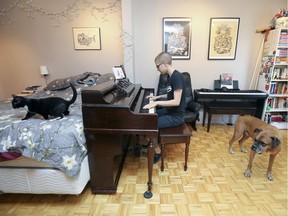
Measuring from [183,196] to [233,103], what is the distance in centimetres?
Answer: 211

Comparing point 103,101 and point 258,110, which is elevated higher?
point 103,101

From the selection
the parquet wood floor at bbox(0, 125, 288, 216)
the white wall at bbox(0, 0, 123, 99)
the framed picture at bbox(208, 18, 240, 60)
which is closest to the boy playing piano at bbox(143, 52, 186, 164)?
the parquet wood floor at bbox(0, 125, 288, 216)

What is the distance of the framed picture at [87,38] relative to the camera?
305 cm

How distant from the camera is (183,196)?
1588 mm

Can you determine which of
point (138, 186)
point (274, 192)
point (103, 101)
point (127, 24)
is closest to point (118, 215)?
point (138, 186)

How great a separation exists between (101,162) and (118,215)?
46 centimetres

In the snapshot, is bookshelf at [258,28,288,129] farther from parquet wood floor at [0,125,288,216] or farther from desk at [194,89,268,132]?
parquet wood floor at [0,125,288,216]

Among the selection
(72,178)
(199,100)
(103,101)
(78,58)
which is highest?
(78,58)

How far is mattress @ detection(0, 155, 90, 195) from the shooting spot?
4.68 ft

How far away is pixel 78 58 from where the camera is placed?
320 cm

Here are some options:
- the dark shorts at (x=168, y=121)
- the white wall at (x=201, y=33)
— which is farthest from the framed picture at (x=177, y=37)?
the dark shorts at (x=168, y=121)

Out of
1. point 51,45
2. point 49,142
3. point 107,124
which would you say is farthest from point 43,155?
point 51,45

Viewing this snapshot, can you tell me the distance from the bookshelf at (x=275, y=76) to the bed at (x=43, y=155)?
10.3 ft

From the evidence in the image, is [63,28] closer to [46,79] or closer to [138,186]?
[46,79]
